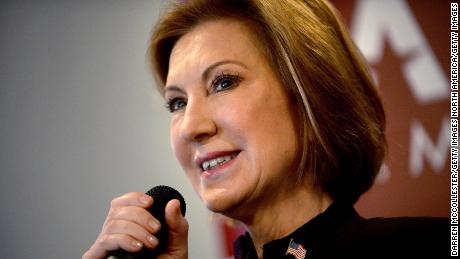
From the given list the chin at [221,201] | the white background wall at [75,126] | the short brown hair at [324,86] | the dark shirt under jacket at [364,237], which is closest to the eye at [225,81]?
the short brown hair at [324,86]

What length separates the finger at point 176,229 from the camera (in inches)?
38.4

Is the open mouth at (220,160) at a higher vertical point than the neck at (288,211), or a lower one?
higher

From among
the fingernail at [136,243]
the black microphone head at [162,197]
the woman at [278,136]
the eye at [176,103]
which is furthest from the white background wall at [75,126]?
the fingernail at [136,243]

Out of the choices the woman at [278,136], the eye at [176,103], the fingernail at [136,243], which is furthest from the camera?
the eye at [176,103]

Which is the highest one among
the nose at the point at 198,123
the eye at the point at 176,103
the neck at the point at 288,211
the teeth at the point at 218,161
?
the eye at the point at 176,103

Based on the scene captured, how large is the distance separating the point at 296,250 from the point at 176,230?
0.27m

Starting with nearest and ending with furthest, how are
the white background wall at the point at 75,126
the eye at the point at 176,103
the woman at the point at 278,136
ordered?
the woman at the point at 278,136
the eye at the point at 176,103
the white background wall at the point at 75,126

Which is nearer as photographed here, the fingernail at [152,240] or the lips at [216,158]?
the fingernail at [152,240]

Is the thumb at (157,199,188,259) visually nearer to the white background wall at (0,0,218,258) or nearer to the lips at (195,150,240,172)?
the lips at (195,150,240,172)

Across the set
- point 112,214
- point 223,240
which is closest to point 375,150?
point 112,214

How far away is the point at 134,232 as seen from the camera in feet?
Answer: 2.92

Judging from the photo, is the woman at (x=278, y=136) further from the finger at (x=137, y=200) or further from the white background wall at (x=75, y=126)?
the white background wall at (x=75, y=126)

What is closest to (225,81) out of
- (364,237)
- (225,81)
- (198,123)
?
(225,81)

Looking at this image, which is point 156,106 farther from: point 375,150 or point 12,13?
point 375,150
